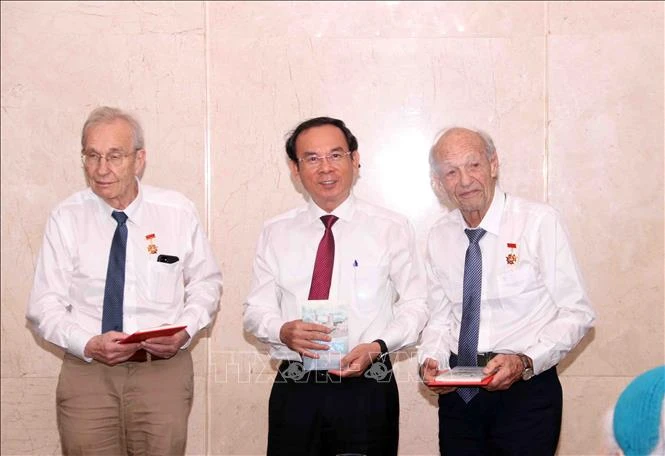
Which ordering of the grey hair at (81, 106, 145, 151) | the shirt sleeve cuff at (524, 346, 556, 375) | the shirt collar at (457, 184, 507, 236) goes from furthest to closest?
the grey hair at (81, 106, 145, 151) → the shirt collar at (457, 184, 507, 236) → the shirt sleeve cuff at (524, 346, 556, 375)

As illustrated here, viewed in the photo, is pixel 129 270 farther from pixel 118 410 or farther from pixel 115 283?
pixel 118 410

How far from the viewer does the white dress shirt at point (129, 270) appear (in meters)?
3.83

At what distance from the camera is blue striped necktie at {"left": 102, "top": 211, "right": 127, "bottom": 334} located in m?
3.80

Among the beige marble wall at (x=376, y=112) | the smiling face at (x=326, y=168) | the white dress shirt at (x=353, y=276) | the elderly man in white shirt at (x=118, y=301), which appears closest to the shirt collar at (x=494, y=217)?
the white dress shirt at (x=353, y=276)

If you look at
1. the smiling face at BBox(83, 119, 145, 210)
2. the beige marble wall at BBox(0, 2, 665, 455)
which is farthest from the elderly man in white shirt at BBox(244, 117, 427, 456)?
the beige marble wall at BBox(0, 2, 665, 455)

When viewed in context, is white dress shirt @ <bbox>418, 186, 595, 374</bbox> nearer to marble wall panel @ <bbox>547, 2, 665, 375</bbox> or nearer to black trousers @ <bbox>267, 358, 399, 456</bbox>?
black trousers @ <bbox>267, 358, 399, 456</bbox>

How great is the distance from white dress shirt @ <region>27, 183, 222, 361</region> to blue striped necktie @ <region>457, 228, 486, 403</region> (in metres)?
1.13

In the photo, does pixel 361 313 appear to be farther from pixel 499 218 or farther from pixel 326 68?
pixel 326 68

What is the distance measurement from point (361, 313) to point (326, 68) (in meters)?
1.59

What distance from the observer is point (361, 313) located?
12.3ft

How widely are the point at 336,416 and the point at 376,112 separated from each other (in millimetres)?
1836

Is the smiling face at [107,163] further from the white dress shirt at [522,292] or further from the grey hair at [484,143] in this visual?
the white dress shirt at [522,292]

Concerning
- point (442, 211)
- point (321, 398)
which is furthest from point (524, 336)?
point (442, 211)

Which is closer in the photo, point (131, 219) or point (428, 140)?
point (131, 219)
